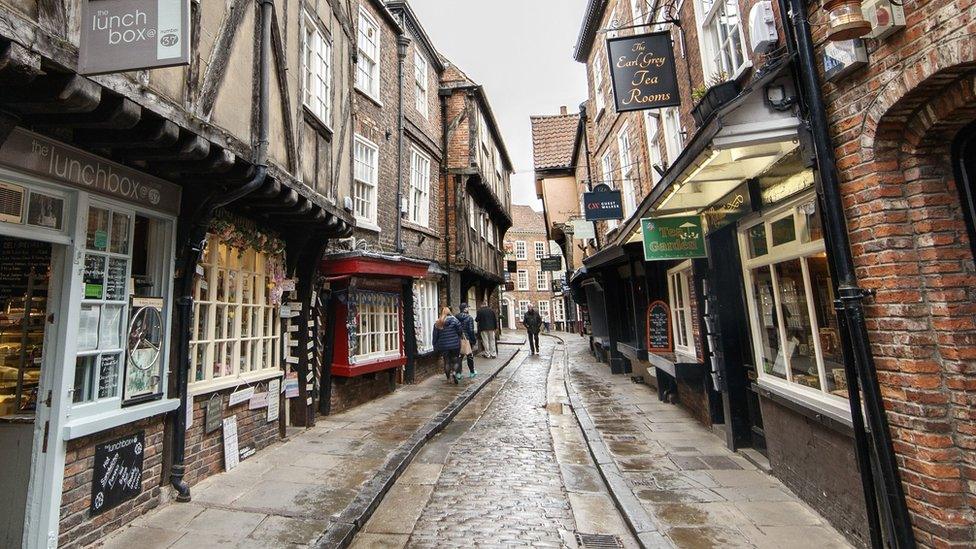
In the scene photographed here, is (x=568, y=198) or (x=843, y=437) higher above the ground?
(x=568, y=198)

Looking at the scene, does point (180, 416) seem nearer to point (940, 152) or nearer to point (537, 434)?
point (537, 434)

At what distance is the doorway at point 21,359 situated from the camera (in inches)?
129

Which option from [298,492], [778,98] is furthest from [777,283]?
[298,492]

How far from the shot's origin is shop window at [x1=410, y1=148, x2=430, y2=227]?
39.5 ft

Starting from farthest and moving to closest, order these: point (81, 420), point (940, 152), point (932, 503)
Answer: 1. point (81, 420)
2. point (940, 152)
3. point (932, 503)

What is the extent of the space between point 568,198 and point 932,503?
60.0 feet

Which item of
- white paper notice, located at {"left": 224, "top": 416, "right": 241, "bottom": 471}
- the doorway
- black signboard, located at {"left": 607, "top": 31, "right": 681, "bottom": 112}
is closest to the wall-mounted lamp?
black signboard, located at {"left": 607, "top": 31, "right": 681, "bottom": 112}

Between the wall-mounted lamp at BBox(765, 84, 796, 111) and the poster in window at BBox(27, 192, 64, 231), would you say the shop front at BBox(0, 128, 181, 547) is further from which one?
the wall-mounted lamp at BBox(765, 84, 796, 111)

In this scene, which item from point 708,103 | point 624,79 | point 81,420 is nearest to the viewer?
point 81,420

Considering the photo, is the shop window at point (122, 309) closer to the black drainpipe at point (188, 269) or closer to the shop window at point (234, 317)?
the black drainpipe at point (188, 269)

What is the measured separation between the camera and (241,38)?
4.52m

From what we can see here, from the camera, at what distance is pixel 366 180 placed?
9.87 m

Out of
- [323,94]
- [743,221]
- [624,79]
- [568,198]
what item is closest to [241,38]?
[323,94]

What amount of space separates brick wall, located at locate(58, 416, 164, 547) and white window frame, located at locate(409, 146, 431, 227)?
857 centimetres
